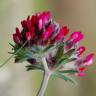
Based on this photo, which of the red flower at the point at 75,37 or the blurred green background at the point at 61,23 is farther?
the blurred green background at the point at 61,23

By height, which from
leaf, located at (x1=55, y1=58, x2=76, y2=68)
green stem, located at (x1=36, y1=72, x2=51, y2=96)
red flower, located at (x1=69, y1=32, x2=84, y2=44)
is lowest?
green stem, located at (x1=36, y1=72, x2=51, y2=96)

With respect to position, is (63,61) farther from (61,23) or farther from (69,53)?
(61,23)

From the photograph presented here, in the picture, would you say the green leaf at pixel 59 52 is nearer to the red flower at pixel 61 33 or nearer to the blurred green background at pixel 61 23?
the red flower at pixel 61 33

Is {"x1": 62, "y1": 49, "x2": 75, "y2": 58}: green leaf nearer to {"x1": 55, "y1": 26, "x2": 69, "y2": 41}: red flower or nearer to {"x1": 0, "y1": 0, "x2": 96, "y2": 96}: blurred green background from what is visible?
{"x1": 55, "y1": 26, "x2": 69, "y2": 41}: red flower

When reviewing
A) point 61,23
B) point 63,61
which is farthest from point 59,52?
point 61,23

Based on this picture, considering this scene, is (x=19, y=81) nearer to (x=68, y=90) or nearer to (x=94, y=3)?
(x=68, y=90)

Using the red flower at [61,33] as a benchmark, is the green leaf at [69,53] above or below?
below

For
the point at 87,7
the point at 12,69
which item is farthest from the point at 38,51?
the point at 87,7

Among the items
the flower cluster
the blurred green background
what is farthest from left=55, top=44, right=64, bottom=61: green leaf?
the blurred green background

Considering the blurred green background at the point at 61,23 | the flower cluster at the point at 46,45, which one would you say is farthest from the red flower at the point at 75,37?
the blurred green background at the point at 61,23
